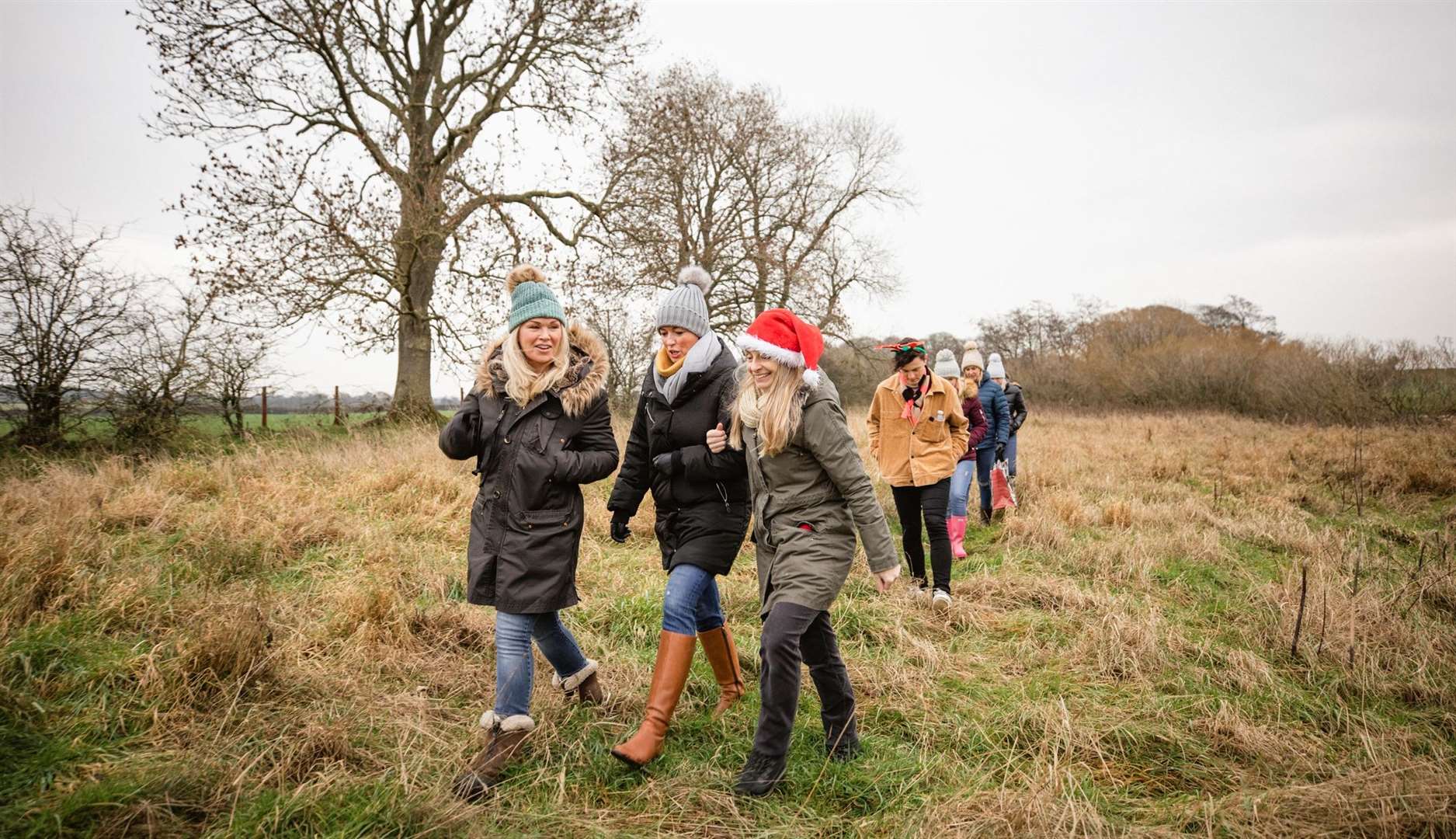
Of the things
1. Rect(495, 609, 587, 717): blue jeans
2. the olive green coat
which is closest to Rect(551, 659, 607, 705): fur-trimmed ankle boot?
Rect(495, 609, 587, 717): blue jeans

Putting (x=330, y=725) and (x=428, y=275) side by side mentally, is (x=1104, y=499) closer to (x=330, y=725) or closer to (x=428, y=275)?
(x=330, y=725)

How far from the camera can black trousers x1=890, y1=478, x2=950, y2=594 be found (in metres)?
5.23

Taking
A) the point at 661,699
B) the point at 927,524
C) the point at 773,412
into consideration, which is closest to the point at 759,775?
the point at 661,699

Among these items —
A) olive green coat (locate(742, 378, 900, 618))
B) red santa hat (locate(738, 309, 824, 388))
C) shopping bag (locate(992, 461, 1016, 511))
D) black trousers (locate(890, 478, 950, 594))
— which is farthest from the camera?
shopping bag (locate(992, 461, 1016, 511))

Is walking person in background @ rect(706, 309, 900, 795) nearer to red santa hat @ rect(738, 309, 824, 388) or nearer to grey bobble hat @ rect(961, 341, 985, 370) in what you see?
red santa hat @ rect(738, 309, 824, 388)

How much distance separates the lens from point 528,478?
302cm

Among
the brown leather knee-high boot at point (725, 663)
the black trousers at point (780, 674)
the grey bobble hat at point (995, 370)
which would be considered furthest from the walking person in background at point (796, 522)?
the grey bobble hat at point (995, 370)

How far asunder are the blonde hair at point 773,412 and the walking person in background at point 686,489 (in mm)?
153

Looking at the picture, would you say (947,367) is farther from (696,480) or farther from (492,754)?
(492,754)

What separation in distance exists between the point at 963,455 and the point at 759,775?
4.05 meters

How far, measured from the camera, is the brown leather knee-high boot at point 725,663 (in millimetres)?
3570

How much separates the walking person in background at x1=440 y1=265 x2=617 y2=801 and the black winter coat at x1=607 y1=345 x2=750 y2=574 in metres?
0.27

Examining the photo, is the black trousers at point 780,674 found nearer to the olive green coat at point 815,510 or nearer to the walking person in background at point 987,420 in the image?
the olive green coat at point 815,510

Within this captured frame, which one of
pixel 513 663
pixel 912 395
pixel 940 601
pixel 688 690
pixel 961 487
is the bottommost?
pixel 688 690
